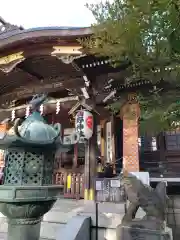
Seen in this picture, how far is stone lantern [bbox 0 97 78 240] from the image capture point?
6.68ft

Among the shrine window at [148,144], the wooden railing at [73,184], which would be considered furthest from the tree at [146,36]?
the shrine window at [148,144]

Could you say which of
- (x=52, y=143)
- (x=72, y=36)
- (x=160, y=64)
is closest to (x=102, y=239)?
(x=52, y=143)

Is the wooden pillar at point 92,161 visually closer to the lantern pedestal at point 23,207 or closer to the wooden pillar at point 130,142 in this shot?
the wooden pillar at point 130,142

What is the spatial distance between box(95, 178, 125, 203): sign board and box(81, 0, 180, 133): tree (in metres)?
4.59

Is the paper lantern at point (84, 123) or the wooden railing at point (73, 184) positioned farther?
the wooden railing at point (73, 184)

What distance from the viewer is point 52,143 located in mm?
2273

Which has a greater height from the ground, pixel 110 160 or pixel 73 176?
pixel 110 160

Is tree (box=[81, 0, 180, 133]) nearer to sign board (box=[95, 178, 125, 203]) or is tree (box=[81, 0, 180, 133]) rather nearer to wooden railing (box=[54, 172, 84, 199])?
sign board (box=[95, 178, 125, 203])

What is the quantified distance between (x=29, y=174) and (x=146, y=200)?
2.61m

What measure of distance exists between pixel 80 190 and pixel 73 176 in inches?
26.0

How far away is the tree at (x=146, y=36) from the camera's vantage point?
221cm

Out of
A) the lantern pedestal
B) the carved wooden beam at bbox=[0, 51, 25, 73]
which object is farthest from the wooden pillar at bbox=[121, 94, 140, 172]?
the lantern pedestal

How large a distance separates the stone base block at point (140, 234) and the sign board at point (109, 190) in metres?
2.92

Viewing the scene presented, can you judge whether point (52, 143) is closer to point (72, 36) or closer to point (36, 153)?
point (36, 153)
